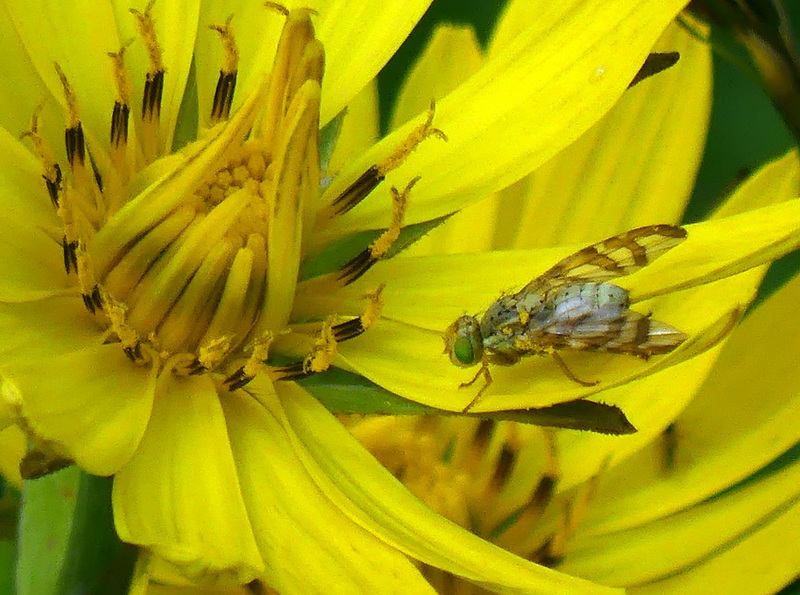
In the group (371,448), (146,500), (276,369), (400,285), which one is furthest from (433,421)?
(146,500)

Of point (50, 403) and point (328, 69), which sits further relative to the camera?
point (328, 69)

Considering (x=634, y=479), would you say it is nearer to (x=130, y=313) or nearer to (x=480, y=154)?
(x=480, y=154)

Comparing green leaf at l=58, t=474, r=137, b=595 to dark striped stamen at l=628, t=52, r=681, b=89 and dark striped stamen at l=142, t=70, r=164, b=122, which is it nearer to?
dark striped stamen at l=142, t=70, r=164, b=122

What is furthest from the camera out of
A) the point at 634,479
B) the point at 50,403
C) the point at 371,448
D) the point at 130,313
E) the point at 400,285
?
the point at 634,479

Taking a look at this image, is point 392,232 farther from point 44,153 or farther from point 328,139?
point 44,153

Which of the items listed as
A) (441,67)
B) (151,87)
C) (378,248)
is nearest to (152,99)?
(151,87)

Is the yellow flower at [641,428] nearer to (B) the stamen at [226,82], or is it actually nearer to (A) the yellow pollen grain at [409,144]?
(A) the yellow pollen grain at [409,144]
